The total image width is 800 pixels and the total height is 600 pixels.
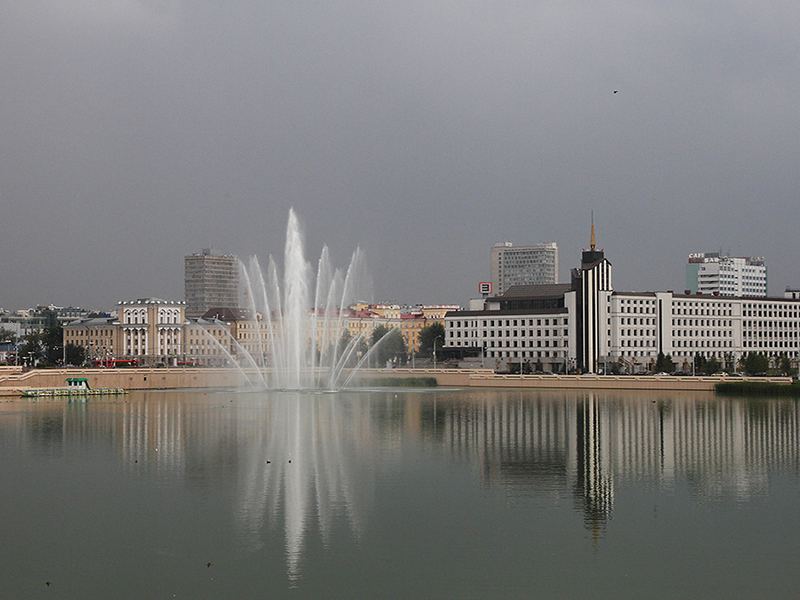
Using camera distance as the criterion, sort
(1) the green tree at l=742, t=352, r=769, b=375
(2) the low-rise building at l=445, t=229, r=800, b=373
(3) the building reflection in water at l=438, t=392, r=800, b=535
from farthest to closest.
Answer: (2) the low-rise building at l=445, t=229, r=800, b=373 < (1) the green tree at l=742, t=352, r=769, b=375 < (3) the building reflection in water at l=438, t=392, r=800, b=535

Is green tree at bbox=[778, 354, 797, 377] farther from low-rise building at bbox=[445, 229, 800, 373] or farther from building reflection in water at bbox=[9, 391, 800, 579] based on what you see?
building reflection in water at bbox=[9, 391, 800, 579]

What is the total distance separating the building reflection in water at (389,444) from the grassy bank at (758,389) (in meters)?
12.7

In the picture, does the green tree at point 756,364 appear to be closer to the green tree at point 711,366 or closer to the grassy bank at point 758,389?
the green tree at point 711,366

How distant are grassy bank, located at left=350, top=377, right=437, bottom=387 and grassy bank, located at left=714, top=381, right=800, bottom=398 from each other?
1548 inches

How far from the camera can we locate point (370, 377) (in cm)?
14388

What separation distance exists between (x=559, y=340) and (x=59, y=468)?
13428cm

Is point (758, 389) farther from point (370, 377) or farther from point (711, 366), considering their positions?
point (370, 377)

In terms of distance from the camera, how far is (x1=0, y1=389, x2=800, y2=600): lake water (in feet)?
96.7

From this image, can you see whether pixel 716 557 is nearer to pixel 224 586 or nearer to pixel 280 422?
pixel 224 586

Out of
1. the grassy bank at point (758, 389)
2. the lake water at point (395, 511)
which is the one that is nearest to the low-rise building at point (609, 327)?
the grassy bank at point (758, 389)

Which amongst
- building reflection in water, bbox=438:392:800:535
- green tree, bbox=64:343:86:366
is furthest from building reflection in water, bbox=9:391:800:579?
green tree, bbox=64:343:86:366

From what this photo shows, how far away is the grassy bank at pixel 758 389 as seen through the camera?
114 m

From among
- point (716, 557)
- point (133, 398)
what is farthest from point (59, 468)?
point (133, 398)

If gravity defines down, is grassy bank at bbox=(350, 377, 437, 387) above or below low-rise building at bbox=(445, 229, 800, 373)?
below
